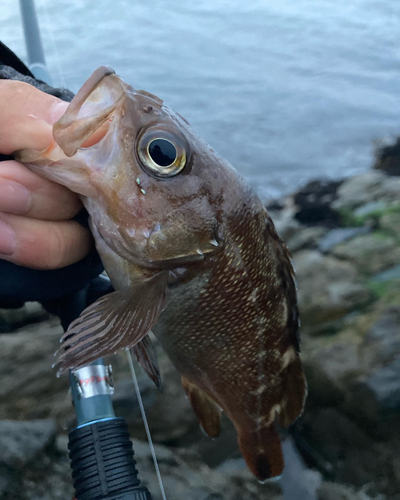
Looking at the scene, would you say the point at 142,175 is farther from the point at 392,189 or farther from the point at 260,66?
the point at 260,66

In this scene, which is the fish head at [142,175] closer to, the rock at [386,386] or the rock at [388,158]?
the rock at [386,386]

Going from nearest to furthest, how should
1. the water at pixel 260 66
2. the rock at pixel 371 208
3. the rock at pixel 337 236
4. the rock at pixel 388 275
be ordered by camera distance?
the rock at pixel 388 275 < the rock at pixel 337 236 < the rock at pixel 371 208 < the water at pixel 260 66

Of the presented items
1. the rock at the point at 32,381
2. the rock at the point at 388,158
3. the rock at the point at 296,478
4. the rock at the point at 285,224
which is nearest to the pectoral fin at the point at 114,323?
the rock at the point at 32,381

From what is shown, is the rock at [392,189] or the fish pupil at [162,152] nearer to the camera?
the fish pupil at [162,152]

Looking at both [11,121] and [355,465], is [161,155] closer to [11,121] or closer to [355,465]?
[11,121]

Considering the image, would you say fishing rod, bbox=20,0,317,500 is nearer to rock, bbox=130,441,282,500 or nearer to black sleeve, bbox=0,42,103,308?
black sleeve, bbox=0,42,103,308

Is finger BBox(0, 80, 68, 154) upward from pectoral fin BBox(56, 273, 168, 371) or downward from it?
upward

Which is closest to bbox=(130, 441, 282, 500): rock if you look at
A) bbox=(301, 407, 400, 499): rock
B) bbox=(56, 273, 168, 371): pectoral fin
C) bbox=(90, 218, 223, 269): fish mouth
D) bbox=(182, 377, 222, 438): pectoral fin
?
bbox=(301, 407, 400, 499): rock
